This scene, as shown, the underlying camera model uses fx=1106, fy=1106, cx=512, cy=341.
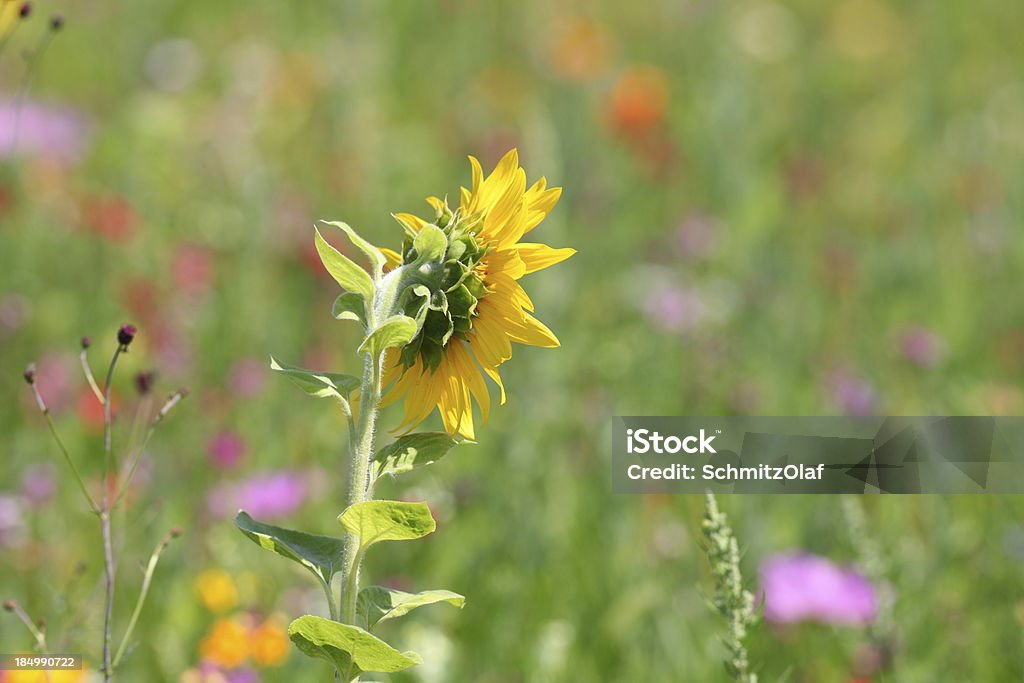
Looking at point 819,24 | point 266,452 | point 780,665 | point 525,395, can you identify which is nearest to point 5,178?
point 266,452

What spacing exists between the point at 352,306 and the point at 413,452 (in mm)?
193

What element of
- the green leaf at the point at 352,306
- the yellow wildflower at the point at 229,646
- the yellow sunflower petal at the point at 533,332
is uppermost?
the green leaf at the point at 352,306

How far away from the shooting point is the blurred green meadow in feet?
8.53

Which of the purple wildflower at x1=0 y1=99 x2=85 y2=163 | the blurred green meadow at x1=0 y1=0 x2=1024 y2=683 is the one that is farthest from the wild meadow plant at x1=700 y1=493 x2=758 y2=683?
the purple wildflower at x1=0 y1=99 x2=85 y2=163

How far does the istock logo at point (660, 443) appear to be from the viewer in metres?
2.21

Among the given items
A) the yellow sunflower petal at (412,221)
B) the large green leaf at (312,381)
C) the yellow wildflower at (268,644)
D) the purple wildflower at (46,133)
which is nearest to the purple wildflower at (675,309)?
the yellow wildflower at (268,644)

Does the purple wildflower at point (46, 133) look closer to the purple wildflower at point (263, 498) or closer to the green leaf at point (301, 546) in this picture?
the purple wildflower at point (263, 498)

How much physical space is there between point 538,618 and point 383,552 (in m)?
0.44

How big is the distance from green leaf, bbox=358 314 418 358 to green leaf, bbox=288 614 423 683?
308 millimetres

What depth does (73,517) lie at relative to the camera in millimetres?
2992

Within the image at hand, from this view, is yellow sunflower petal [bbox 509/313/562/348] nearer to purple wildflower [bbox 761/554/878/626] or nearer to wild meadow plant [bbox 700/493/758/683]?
wild meadow plant [bbox 700/493/758/683]

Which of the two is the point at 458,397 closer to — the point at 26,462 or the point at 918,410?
the point at 26,462

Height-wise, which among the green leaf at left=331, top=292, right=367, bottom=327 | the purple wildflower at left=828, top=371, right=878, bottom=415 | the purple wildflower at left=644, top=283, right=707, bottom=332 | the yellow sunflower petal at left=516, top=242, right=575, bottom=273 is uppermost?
the purple wildflower at left=644, top=283, right=707, bottom=332
